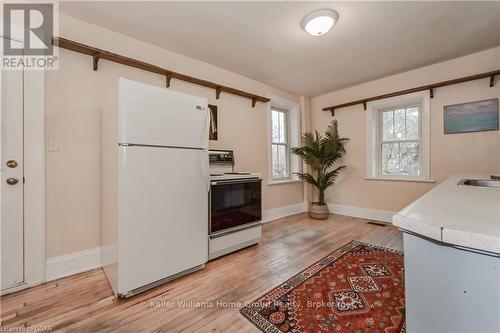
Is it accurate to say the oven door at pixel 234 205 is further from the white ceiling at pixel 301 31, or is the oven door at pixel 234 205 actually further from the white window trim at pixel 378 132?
the white window trim at pixel 378 132

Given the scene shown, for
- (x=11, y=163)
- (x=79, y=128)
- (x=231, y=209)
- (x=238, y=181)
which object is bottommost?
(x=231, y=209)

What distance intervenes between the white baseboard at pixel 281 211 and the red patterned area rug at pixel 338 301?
156 centimetres

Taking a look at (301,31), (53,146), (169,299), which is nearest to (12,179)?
(53,146)

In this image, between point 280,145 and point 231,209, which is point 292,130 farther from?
point 231,209

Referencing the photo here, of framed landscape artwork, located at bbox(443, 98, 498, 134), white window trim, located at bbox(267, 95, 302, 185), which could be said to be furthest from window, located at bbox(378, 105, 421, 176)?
white window trim, located at bbox(267, 95, 302, 185)

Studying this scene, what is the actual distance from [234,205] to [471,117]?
129 inches

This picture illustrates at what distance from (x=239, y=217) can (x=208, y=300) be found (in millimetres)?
960

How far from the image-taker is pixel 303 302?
1545 mm

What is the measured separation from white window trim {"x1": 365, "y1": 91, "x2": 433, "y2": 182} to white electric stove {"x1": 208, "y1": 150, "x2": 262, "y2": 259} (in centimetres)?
230

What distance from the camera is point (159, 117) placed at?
1.72m

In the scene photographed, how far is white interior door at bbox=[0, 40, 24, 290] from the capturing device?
169cm

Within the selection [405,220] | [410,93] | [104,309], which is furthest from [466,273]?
[410,93]

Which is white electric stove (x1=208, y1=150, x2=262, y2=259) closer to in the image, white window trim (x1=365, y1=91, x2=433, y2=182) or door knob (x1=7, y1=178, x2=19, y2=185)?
door knob (x1=7, y1=178, x2=19, y2=185)

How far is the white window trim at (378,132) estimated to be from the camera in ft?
10.3
